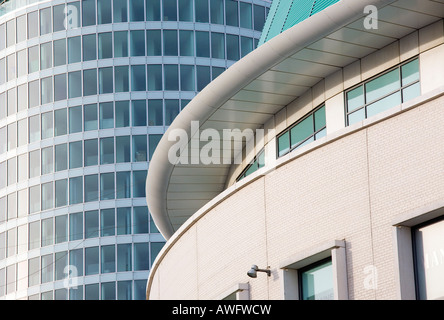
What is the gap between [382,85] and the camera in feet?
79.4

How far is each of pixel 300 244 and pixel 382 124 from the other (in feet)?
10.6

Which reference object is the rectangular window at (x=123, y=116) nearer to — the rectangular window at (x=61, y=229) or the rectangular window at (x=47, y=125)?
the rectangular window at (x=47, y=125)

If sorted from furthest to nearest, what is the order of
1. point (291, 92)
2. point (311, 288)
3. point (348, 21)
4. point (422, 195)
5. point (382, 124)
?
point (291, 92)
point (348, 21)
point (311, 288)
point (382, 124)
point (422, 195)

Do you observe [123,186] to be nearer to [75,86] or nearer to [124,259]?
[124,259]

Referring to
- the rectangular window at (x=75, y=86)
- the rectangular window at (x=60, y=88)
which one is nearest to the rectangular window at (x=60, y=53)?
the rectangular window at (x=60, y=88)

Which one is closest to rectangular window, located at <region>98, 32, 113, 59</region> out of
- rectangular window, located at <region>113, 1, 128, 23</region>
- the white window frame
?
rectangular window, located at <region>113, 1, 128, 23</region>

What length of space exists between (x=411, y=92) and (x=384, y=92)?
3.11ft

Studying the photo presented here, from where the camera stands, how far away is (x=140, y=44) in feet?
261

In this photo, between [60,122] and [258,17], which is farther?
[258,17]

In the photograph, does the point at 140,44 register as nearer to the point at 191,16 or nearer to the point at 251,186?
the point at 191,16

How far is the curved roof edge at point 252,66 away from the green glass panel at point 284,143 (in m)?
1.76

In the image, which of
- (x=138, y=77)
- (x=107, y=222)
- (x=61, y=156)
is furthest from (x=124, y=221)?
(x=138, y=77)

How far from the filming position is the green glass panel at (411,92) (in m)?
23.1
